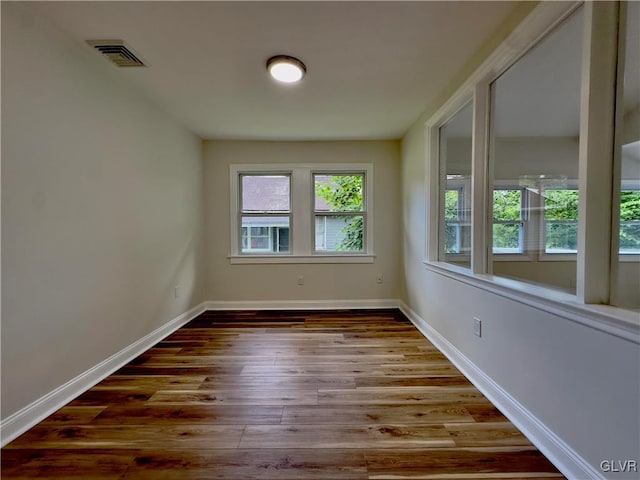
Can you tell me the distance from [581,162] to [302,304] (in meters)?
3.36

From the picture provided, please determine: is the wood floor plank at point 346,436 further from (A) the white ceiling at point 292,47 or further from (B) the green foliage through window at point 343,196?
(B) the green foliage through window at point 343,196

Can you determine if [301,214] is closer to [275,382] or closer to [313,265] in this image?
[313,265]

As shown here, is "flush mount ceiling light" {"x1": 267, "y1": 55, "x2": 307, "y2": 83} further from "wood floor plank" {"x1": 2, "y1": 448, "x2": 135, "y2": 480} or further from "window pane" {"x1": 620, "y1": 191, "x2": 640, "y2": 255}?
"wood floor plank" {"x1": 2, "y1": 448, "x2": 135, "y2": 480}

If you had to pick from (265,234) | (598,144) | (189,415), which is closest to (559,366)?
(598,144)

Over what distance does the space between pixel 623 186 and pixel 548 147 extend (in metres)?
1.81

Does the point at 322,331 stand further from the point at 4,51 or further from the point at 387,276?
the point at 4,51

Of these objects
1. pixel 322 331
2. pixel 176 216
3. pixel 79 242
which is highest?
pixel 176 216

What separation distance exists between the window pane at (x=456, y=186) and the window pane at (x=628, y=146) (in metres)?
1.05

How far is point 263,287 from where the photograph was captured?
4.07m

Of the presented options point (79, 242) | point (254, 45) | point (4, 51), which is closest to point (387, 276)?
point (254, 45)

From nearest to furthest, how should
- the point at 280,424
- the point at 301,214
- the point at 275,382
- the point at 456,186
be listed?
the point at 280,424
the point at 275,382
the point at 456,186
the point at 301,214


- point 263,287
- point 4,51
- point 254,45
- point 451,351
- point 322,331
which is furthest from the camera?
point 263,287

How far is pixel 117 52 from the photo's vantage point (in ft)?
6.46

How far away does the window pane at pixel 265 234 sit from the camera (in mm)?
4121
